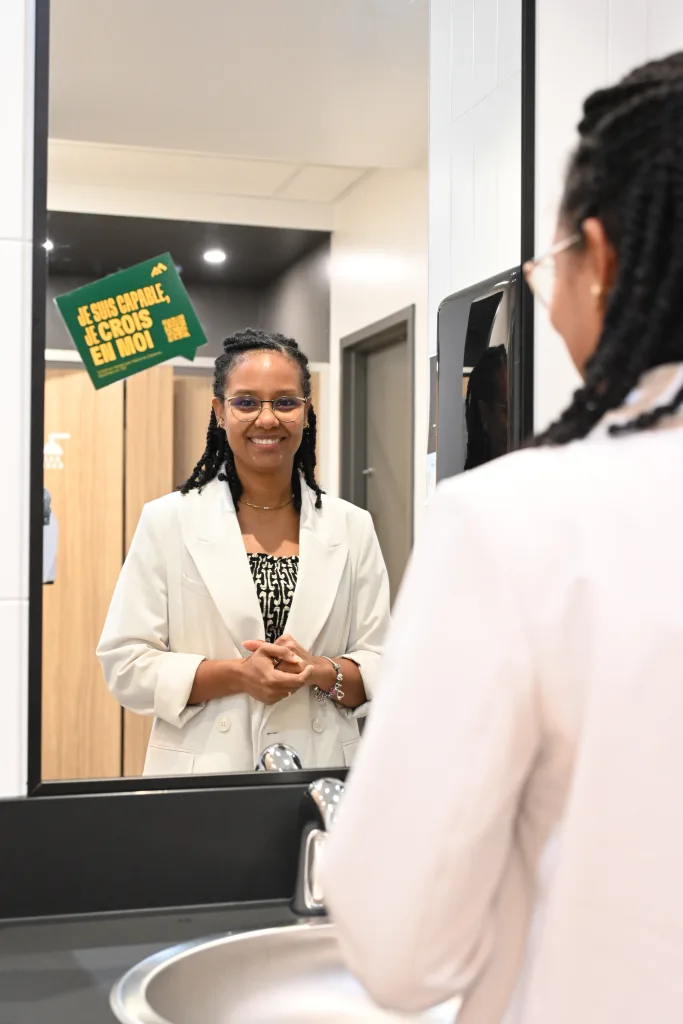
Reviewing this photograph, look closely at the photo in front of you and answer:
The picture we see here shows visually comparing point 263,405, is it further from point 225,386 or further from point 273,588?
point 273,588

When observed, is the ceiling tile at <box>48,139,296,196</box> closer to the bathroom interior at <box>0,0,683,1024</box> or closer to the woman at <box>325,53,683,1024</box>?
the bathroom interior at <box>0,0,683,1024</box>

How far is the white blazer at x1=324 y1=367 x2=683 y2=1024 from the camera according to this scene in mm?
509

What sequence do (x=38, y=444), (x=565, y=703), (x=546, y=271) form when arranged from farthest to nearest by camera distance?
(x=38, y=444), (x=546, y=271), (x=565, y=703)

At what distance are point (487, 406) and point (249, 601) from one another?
17.1 inches

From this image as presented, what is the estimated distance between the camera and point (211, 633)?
131 centimetres

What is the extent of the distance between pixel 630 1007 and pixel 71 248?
1035 mm

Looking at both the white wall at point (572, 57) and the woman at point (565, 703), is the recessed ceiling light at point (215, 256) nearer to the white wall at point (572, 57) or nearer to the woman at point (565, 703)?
the white wall at point (572, 57)

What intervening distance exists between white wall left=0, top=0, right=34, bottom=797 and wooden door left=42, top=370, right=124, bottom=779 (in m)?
0.03

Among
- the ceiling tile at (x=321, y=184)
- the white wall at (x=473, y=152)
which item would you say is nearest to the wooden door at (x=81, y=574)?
the ceiling tile at (x=321, y=184)

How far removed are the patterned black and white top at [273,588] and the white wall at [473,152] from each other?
0.37 meters

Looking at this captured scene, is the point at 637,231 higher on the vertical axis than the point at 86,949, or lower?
higher

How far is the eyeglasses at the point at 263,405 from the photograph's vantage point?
4.39 ft

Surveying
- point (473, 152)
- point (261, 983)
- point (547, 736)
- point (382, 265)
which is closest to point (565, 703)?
point (547, 736)

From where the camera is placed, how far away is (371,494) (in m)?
1.40
